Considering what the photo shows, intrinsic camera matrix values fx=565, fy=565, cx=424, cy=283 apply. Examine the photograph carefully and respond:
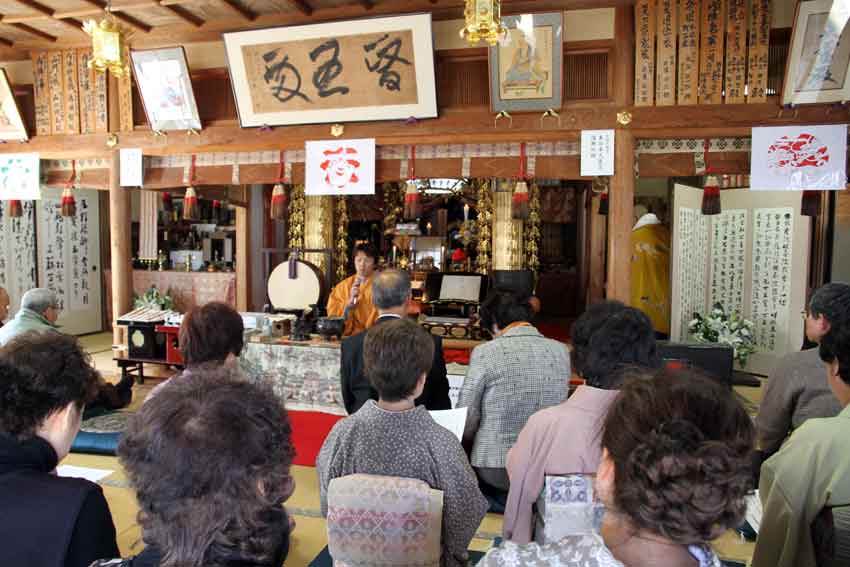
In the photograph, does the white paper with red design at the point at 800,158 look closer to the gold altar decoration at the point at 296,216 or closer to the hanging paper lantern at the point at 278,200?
the hanging paper lantern at the point at 278,200

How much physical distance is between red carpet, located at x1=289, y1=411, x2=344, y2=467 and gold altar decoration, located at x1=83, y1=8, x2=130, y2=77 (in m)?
2.81

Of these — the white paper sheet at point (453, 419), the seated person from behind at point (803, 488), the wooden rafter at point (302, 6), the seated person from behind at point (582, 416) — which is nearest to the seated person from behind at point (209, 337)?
the white paper sheet at point (453, 419)

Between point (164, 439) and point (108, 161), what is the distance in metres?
6.26

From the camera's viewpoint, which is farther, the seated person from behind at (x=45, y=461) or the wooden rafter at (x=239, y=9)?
the wooden rafter at (x=239, y=9)

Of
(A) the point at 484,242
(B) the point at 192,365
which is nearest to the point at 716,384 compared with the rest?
(B) the point at 192,365

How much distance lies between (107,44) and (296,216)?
546 centimetres

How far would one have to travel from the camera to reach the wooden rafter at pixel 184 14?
4.84 meters

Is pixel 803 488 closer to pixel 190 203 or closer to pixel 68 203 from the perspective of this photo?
pixel 190 203

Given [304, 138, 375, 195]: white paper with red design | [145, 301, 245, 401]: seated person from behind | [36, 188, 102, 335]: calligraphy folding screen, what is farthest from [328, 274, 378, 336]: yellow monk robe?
[36, 188, 102, 335]: calligraphy folding screen

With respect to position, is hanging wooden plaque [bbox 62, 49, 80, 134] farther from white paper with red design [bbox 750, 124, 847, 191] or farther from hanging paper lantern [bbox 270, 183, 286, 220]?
white paper with red design [bbox 750, 124, 847, 191]

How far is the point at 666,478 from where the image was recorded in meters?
0.88

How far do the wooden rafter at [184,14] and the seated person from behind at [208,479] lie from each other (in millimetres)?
4910

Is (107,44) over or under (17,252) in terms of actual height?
over

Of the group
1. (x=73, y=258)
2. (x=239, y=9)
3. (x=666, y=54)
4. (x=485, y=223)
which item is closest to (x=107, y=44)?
(x=239, y=9)
